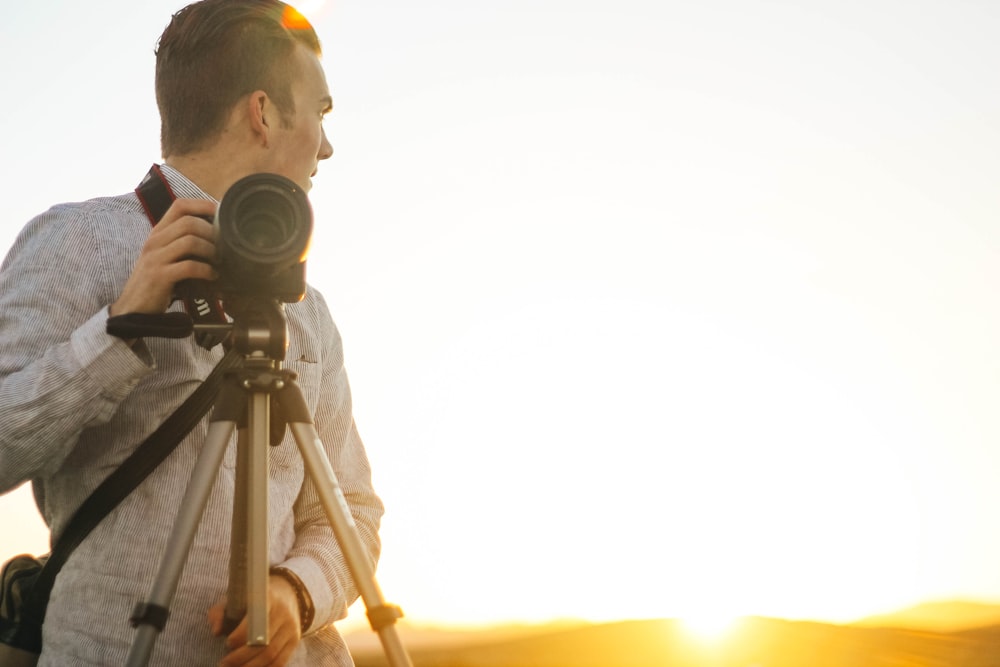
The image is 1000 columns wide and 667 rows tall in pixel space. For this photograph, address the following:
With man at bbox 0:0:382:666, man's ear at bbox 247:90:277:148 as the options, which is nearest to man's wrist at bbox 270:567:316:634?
man at bbox 0:0:382:666

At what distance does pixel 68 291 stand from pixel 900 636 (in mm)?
6115

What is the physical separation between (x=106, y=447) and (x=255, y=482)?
21.2 inches

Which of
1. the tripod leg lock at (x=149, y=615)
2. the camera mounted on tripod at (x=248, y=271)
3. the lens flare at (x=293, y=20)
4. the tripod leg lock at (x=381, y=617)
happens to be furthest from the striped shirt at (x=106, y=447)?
the lens flare at (x=293, y=20)

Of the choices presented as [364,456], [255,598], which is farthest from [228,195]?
[364,456]

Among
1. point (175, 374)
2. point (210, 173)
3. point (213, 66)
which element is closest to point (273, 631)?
point (175, 374)

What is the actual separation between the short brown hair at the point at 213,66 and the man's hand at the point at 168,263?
0.70 m

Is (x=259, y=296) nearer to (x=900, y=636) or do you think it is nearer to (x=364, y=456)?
(x=364, y=456)

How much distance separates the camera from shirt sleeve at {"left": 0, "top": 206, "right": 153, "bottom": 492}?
2014 mm

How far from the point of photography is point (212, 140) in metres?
2.67

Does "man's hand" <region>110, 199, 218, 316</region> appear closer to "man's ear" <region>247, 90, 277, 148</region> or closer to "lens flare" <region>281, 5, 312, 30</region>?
"man's ear" <region>247, 90, 277, 148</region>

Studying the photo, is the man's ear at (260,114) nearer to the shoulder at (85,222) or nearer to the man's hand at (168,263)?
the shoulder at (85,222)

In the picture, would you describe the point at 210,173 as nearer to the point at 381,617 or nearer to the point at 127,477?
the point at 127,477

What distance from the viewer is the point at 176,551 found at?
188 cm

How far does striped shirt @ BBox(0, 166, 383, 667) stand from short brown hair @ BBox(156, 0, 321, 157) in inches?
9.2
